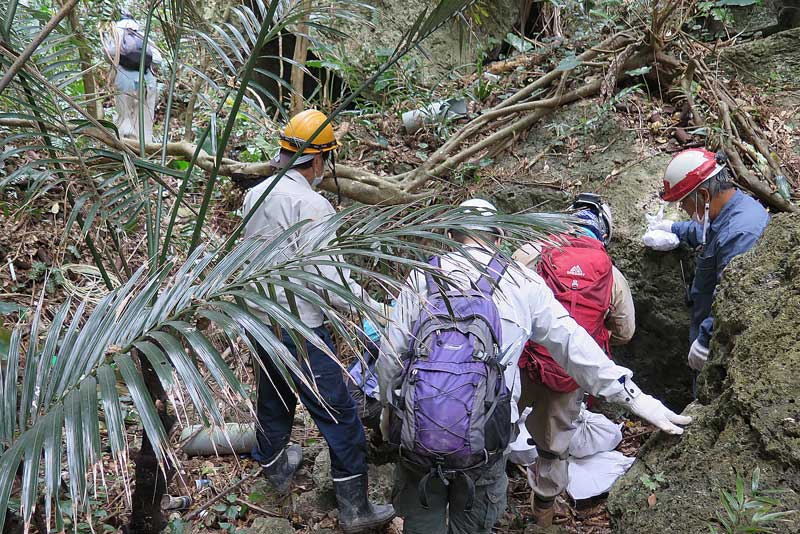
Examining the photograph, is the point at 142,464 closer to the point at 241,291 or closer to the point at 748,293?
the point at 241,291

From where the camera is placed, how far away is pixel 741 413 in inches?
82.2

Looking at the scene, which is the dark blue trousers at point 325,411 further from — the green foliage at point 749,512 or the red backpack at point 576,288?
the green foliage at point 749,512

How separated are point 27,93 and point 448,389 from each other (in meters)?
1.89

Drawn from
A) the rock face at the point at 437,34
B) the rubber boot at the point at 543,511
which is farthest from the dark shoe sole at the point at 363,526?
the rock face at the point at 437,34

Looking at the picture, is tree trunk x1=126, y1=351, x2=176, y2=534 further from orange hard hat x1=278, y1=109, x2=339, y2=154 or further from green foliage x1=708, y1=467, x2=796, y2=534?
green foliage x1=708, y1=467, x2=796, y2=534

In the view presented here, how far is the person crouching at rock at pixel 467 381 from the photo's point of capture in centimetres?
227

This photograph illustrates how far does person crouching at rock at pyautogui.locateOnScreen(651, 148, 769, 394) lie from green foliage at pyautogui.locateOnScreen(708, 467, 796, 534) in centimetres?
145

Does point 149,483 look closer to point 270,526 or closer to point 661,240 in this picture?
point 270,526

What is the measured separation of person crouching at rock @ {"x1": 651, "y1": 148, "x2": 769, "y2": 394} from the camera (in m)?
3.27

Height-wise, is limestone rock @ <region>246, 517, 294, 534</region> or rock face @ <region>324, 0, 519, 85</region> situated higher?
rock face @ <region>324, 0, 519, 85</region>

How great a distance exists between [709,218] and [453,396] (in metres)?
2.11

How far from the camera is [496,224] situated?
2082mm

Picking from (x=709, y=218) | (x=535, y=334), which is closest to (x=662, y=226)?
(x=709, y=218)

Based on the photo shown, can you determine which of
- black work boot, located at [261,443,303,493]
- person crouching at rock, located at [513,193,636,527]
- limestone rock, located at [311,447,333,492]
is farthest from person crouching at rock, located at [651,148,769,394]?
black work boot, located at [261,443,303,493]
